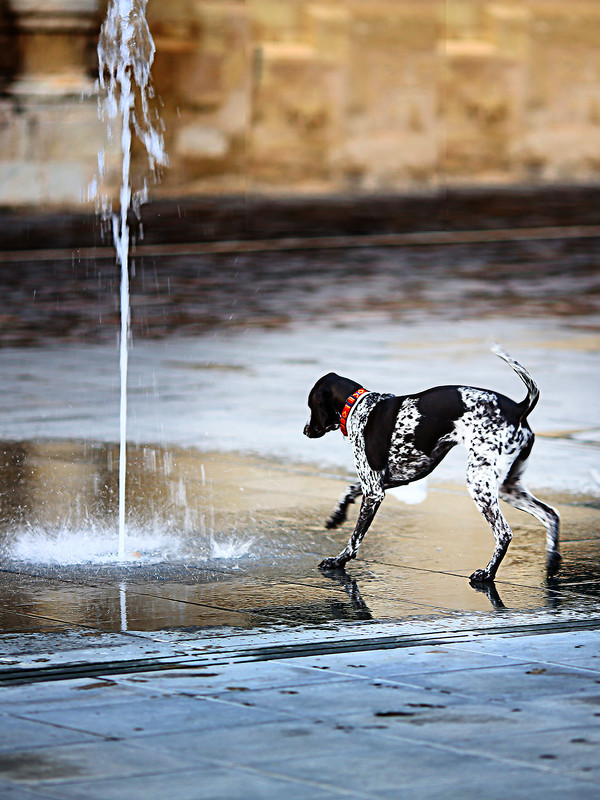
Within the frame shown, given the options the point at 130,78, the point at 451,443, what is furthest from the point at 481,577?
the point at 130,78

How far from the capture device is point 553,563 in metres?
7.50

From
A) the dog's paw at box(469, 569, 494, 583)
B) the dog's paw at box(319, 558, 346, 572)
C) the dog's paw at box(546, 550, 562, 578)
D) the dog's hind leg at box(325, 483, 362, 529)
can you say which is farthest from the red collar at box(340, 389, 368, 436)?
the dog's paw at box(546, 550, 562, 578)

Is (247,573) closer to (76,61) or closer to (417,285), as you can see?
(417,285)

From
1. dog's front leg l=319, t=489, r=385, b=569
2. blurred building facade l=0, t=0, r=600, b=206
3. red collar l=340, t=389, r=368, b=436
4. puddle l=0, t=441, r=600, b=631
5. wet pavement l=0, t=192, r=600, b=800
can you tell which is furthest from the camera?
blurred building facade l=0, t=0, r=600, b=206

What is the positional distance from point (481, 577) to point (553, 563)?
1.59ft

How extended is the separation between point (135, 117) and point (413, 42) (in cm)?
641

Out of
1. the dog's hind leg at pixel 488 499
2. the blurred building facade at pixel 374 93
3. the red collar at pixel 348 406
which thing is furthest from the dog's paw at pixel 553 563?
the blurred building facade at pixel 374 93

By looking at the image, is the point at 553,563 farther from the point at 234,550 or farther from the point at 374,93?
the point at 374,93

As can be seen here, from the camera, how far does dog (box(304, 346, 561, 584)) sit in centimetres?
722

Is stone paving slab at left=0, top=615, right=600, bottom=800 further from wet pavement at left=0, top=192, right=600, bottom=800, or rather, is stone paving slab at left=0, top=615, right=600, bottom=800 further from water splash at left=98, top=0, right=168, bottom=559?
water splash at left=98, top=0, right=168, bottom=559

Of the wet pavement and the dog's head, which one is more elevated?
the dog's head

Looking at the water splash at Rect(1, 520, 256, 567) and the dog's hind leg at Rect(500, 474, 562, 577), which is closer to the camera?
the dog's hind leg at Rect(500, 474, 562, 577)

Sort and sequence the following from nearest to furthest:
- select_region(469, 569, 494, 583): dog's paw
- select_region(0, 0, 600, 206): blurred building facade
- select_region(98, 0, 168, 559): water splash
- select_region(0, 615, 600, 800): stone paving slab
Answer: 1. select_region(0, 615, 600, 800): stone paving slab
2. select_region(469, 569, 494, 583): dog's paw
3. select_region(98, 0, 168, 559): water splash
4. select_region(0, 0, 600, 206): blurred building facade

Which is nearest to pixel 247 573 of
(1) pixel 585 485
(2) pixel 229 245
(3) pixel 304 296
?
(1) pixel 585 485
